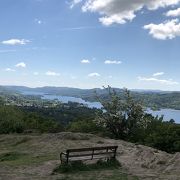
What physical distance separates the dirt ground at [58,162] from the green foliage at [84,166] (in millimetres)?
469

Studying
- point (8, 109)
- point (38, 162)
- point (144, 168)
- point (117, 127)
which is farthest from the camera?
point (8, 109)

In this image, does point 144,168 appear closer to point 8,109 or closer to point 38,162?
point 38,162

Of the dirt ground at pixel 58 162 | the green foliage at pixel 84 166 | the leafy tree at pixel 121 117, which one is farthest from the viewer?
the leafy tree at pixel 121 117

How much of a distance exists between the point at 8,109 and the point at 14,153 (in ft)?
154

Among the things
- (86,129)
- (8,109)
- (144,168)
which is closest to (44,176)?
(144,168)

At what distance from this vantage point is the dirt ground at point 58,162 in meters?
17.5

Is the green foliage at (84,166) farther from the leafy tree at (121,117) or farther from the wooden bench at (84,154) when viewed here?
the leafy tree at (121,117)

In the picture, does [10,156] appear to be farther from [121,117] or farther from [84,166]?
[121,117]

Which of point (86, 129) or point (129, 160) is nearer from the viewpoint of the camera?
point (129, 160)

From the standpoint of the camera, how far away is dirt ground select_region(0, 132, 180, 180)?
17.5m

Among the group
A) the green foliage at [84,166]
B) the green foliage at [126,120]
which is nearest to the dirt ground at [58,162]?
the green foliage at [84,166]

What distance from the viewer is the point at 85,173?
18297 millimetres

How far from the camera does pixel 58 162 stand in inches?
836

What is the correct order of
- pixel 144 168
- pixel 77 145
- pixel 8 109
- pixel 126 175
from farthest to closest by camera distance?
1. pixel 8 109
2. pixel 77 145
3. pixel 144 168
4. pixel 126 175
